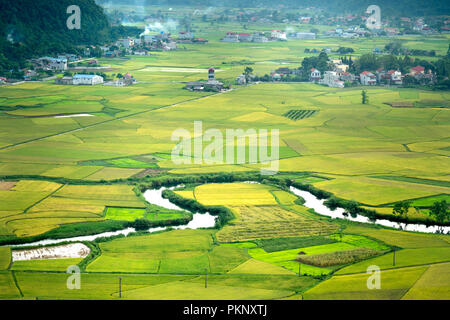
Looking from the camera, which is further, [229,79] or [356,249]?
[229,79]

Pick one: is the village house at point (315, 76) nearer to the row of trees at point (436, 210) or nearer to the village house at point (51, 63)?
Answer: the village house at point (51, 63)

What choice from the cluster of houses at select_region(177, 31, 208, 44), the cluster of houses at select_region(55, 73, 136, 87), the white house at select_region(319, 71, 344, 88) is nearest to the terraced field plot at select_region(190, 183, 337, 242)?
the cluster of houses at select_region(55, 73, 136, 87)

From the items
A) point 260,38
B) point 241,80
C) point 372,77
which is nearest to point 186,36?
point 260,38

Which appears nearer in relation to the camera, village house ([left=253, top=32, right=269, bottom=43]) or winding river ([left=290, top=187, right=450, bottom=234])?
winding river ([left=290, top=187, right=450, bottom=234])

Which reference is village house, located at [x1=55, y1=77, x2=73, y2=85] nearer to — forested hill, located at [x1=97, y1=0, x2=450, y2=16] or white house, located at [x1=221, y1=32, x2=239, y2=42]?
white house, located at [x1=221, y1=32, x2=239, y2=42]

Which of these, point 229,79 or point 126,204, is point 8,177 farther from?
point 229,79
